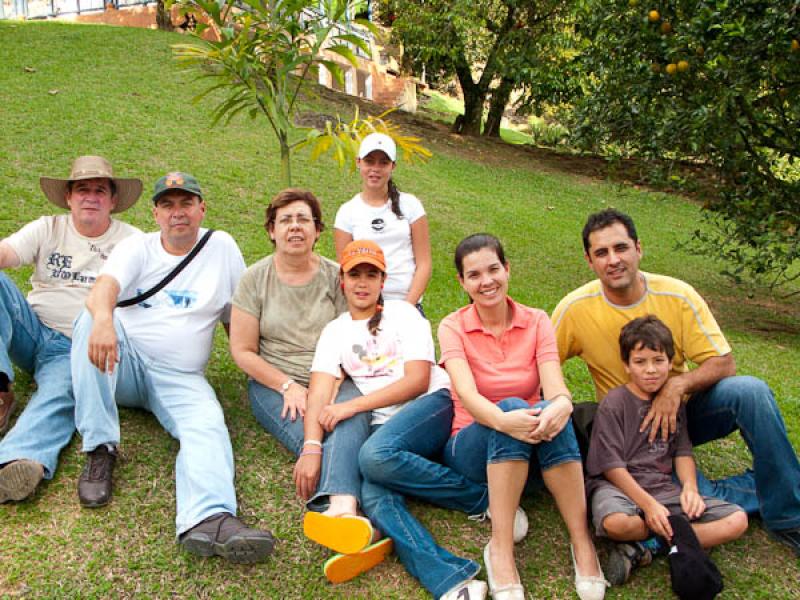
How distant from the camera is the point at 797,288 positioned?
10.7 meters

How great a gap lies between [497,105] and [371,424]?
51.1ft

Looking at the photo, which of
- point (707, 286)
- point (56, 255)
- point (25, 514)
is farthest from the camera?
point (707, 286)

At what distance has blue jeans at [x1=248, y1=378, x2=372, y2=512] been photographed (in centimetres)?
341

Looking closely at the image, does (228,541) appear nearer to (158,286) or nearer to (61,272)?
(158,286)

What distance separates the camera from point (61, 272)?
4270 millimetres

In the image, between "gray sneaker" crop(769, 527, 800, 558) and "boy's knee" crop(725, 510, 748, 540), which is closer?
"boy's knee" crop(725, 510, 748, 540)

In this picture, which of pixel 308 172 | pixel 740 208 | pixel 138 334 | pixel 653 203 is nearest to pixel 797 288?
pixel 740 208

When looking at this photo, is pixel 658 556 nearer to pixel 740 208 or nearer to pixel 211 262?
pixel 211 262

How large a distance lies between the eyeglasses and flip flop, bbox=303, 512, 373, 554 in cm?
155

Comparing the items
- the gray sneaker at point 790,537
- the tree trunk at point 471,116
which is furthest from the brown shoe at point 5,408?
the tree trunk at point 471,116

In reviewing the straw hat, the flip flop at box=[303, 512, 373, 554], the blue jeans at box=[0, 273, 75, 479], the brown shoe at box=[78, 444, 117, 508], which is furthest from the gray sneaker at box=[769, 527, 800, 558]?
the straw hat

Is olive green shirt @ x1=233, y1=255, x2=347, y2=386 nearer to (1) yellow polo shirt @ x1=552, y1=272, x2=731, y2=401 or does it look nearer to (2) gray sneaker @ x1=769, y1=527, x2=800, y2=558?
(1) yellow polo shirt @ x1=552, y1=272, x2=731, y2=401

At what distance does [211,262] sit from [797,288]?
9.34 m

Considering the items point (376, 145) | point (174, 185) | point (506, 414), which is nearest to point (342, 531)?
point (506, 414)
